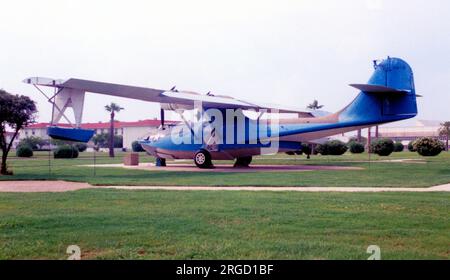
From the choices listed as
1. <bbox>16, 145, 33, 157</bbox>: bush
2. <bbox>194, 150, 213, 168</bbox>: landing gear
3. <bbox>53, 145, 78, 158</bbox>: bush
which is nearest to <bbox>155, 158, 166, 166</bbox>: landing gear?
<bbox>194, 150, 213, 168</bbox>: landing gear

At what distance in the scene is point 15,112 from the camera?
22.6 m

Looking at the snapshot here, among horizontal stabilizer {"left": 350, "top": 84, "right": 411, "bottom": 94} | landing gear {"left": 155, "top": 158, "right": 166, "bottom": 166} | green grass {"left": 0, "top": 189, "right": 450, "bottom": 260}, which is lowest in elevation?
green grass {"left": 0, "top": 189, "right": 450, "bottom": 260}

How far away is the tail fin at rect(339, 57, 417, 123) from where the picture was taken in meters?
23.4

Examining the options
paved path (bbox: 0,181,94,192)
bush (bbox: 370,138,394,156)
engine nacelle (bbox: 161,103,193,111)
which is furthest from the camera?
bush (bbox: 370,138,394,156)

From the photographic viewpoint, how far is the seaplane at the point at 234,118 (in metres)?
23.4

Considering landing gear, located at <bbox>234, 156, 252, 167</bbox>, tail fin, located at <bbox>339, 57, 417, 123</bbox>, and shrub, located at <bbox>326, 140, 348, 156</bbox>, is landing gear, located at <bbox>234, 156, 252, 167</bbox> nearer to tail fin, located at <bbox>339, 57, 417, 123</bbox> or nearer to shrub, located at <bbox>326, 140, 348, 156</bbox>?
tail fin, located at <bbox>339, 57, 417, 123</bbox>

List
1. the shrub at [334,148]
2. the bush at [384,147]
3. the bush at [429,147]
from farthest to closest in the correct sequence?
1. the shrub at [334,148]
2. the bush at [384,147]
3. the bush at [429,147]

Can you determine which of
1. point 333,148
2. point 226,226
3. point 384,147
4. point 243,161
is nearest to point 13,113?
point 243,161

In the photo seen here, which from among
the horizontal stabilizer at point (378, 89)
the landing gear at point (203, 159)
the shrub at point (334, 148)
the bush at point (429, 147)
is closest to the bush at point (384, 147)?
the bush at point (429, 147)

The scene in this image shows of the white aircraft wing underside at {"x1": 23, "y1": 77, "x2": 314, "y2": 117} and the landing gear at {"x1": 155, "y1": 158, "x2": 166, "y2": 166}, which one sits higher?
the white aircraft wing underside at {"x1": 23, "y1": 77, "x2": 314, "y2": 117}

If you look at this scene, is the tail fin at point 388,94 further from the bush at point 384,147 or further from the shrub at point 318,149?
the shrub at point 318,149

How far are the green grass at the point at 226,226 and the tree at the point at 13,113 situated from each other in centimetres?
1102
